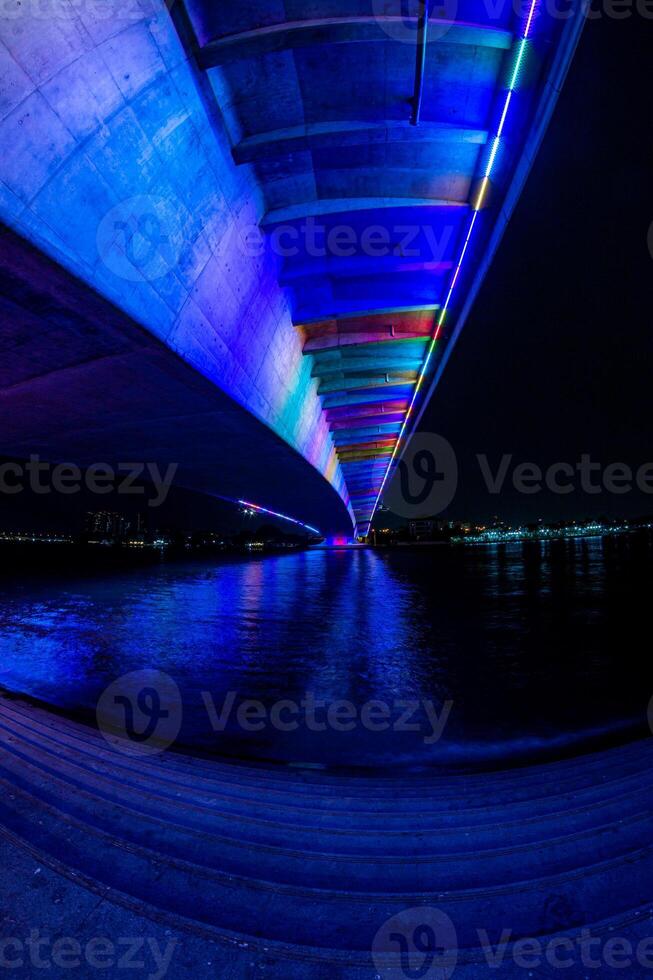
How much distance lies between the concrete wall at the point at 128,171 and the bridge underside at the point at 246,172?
3 cm

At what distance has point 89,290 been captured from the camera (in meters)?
6.56

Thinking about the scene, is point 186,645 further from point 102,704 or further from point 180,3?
point 180,3

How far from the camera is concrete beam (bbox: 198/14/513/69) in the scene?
6.20 metres

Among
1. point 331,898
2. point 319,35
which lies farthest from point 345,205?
point 331,898

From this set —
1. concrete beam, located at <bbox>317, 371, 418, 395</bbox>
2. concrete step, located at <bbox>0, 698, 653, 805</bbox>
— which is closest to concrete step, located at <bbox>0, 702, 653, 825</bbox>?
concrete step, located at <bbox>0, 698, 653, 805</bbox>

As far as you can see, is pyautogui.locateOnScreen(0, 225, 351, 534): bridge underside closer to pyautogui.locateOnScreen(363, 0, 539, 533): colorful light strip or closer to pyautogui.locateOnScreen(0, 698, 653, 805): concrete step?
pyautogui.locateOnScreen(0, 698, 653, 805): concrete step

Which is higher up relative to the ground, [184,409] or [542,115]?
[542,115]

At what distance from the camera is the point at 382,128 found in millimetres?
8180

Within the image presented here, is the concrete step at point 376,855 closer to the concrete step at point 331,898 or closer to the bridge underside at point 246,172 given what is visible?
the concrete step at point 331,898

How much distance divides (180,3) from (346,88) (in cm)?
271

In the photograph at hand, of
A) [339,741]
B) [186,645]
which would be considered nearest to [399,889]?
[339,741]

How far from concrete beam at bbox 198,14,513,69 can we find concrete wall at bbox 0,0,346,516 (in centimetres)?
58

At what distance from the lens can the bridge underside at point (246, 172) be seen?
225 inches

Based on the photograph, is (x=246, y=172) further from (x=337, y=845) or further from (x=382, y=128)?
(x=337, y=845)
